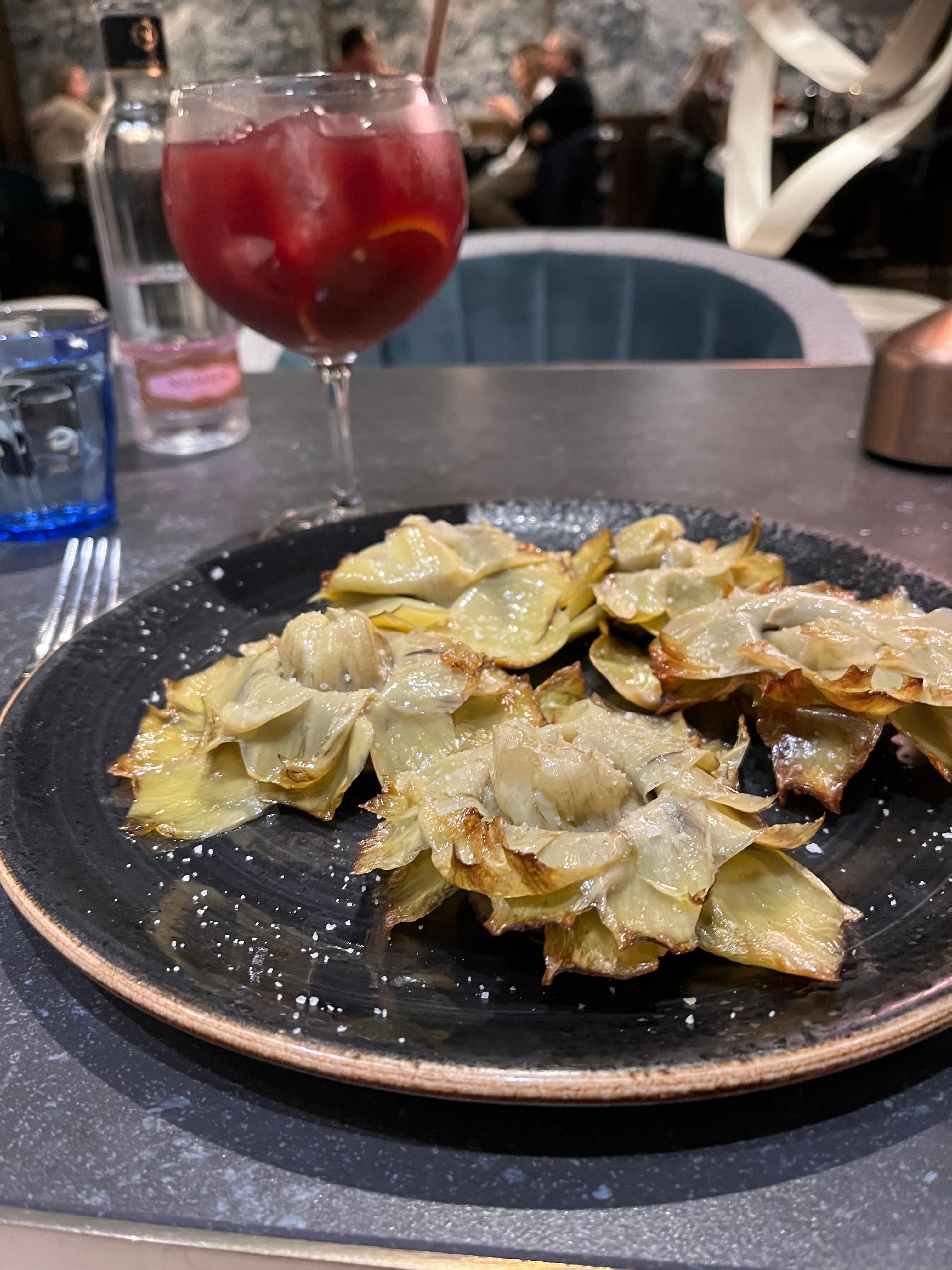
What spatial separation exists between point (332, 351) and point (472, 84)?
5.61m

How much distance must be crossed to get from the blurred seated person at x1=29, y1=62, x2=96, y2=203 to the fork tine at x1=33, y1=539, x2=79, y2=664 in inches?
168

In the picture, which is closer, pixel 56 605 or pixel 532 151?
pixel 56 605

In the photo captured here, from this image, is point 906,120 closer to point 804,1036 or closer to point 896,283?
point 804,1036

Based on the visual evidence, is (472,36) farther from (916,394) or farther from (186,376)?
(916,394)

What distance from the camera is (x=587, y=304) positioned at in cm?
185

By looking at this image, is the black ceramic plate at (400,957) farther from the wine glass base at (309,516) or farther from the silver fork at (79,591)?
the wine glass base at (309,516)

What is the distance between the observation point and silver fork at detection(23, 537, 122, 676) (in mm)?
603

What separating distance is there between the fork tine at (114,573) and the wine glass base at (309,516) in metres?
0.10

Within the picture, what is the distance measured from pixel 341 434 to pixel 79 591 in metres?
0.22

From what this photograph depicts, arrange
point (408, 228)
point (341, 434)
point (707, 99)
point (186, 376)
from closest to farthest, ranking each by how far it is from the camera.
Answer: point (408, 228) → point (341, 434) → point (186, 376) → point (707, 99)

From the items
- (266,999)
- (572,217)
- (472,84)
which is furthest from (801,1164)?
(472,84)

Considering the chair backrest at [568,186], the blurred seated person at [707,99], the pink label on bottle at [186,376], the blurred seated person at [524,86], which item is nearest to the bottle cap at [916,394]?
the pink label on bottle at [186,376]

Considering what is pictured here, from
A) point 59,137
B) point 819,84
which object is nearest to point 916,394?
point 819,84

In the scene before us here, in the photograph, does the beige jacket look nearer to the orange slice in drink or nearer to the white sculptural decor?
the orange slice in drink
